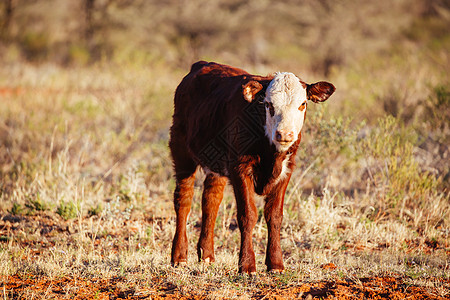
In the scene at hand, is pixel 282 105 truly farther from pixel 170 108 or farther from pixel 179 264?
pixel 170 108

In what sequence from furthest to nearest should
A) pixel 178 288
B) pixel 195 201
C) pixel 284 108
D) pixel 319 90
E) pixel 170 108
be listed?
1. pixel 170 108
2. pixel 195 201
3. pixel 319 90
4. pixel 284 108
5. pixel 178 288

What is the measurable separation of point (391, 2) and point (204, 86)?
97.3 feet

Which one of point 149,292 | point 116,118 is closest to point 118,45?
point 116,118

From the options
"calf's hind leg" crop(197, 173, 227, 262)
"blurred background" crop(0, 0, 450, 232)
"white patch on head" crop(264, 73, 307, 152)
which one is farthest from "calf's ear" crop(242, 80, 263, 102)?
"blurred background" crop(0, 0, 450, 232)

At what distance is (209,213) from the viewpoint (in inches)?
213

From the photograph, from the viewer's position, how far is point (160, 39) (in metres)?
27.7

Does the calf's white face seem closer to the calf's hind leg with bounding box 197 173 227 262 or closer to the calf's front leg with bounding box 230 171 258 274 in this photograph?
the calf's front leg with bounding box 230 171 258 274

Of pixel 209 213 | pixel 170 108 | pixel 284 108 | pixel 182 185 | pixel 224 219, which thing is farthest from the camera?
pixel 170 108

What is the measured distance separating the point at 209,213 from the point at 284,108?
161 cm

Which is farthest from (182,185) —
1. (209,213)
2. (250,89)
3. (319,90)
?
(319,90)

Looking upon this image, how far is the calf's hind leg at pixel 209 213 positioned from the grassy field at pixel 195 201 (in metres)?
0.21

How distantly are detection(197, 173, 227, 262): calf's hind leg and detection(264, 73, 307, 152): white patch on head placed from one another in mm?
1141

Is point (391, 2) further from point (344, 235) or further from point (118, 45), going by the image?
point (344, 235)

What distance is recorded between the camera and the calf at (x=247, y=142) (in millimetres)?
4500
